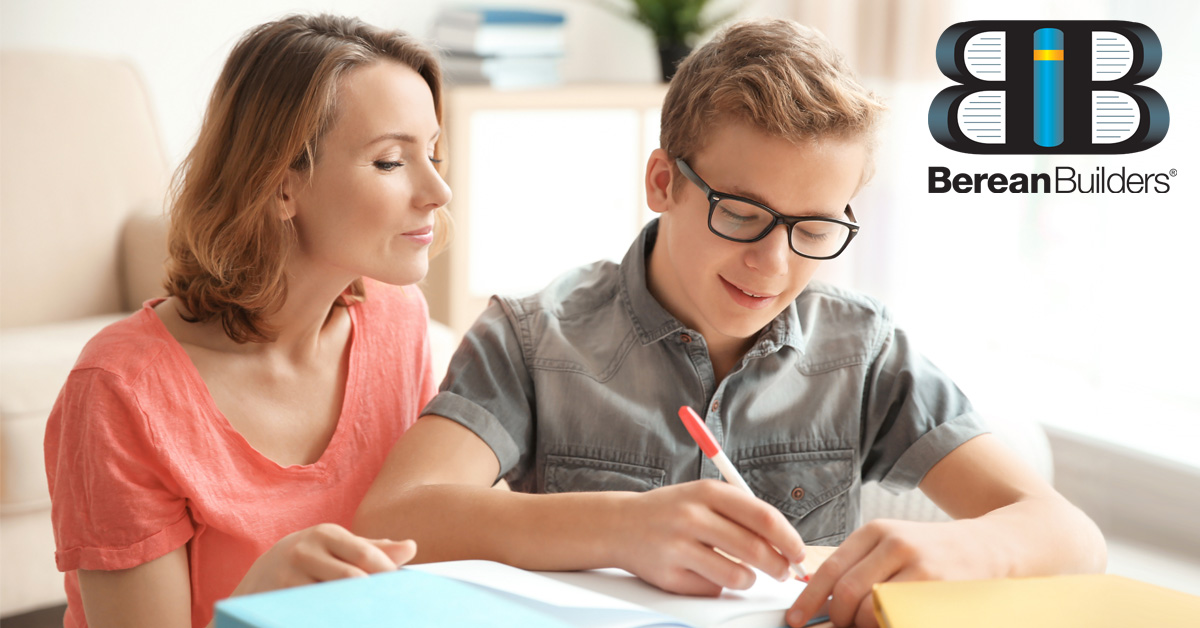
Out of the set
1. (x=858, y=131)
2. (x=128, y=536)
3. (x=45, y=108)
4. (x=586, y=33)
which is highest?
(x=586, y=33)

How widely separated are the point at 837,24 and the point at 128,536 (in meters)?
2.53

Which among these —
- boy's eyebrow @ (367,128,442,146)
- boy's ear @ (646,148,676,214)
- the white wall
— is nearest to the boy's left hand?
boy's ear @ (646,148,676,214)

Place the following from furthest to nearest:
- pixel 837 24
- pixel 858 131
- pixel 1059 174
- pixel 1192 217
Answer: pixel 837 24, pixel 1059 174, pixel 1192 217, pixel 858 131

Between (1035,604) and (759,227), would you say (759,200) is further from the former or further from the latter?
(1035,604)

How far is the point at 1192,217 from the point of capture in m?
2.44

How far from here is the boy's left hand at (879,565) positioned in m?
0.69

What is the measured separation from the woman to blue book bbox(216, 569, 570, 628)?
437mm

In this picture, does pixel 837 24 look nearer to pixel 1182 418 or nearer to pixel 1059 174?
pixel 1059 174

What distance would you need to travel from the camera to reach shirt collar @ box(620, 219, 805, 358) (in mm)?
1077

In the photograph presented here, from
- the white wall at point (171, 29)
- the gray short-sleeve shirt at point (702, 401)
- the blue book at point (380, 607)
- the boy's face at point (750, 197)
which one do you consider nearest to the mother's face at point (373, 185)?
the gray short-sleeve shirt at point (702, 401)

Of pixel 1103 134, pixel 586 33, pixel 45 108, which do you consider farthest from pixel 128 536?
pixel 586 33

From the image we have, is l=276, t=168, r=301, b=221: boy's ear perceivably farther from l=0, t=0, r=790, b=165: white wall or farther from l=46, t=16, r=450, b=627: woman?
l=0, t=0, r=790, b=165: white wall

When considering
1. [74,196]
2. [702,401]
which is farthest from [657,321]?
[74,196]

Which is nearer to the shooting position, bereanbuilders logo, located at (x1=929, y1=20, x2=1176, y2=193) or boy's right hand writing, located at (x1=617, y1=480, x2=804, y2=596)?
boy's right hand writing, located at (x1=617, y1=480, x2=804, y2=596)
